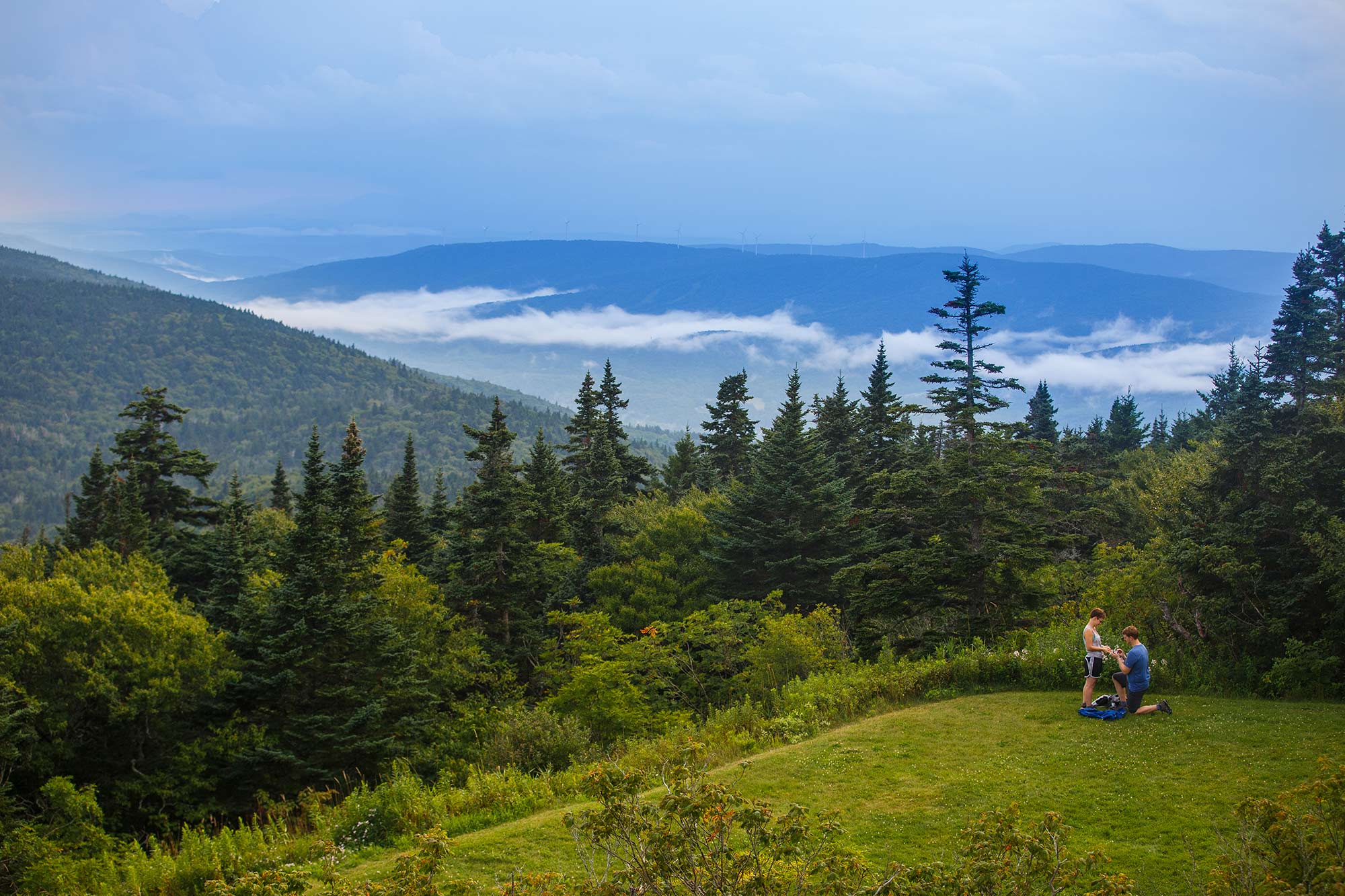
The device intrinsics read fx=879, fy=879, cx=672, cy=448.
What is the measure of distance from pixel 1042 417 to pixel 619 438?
1540 inches

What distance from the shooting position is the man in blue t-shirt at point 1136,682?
13.0m

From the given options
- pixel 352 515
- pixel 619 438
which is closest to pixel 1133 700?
pixel 352 515

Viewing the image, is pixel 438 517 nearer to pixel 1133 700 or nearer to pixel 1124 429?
pixel 1133 700

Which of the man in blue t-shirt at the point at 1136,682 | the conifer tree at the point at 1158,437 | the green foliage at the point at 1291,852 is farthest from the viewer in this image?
the conifer tree at the point at 1158,437

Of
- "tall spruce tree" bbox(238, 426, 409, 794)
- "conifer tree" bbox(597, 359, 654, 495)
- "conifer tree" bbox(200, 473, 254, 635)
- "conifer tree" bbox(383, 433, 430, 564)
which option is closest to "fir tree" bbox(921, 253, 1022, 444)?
"tall spruce tree" bbox(238, 426, 409, 794)

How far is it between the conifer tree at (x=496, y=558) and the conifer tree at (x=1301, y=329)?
153 feet

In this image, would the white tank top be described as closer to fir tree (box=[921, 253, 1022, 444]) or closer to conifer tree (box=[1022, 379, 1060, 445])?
fir tree (box=[921, 253, 1022, 444])

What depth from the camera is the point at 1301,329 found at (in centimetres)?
5675

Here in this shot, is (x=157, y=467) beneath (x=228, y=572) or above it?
above

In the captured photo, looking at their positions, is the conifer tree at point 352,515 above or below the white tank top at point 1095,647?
below

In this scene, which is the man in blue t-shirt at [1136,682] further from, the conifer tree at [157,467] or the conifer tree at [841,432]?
the conifer tree at [157,467]

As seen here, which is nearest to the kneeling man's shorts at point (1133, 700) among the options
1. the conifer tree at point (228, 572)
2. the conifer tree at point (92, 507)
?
the conifer tree at point (228, 572)

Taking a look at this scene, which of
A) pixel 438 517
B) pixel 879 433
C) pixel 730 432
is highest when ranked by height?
pixel 879 433

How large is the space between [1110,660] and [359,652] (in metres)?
22.2
